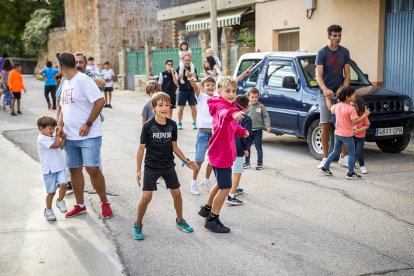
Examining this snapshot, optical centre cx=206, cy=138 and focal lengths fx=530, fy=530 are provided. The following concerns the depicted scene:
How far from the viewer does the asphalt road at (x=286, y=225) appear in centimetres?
480

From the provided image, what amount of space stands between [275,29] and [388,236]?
46.1 ft

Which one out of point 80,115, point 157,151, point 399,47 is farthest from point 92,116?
point 399,47

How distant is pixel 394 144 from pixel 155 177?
6331 mm

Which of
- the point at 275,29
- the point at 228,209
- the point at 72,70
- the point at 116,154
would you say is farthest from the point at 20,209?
the point at 275,29

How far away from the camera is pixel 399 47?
1361 centimetres

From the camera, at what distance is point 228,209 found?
660cm

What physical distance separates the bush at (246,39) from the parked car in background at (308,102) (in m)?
9.77

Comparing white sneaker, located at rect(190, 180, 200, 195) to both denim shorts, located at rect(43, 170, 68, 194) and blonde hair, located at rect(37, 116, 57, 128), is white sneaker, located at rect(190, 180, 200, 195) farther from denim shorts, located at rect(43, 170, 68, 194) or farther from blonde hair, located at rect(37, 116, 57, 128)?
blonde hair, located at rect(37, 116, 57, 128)

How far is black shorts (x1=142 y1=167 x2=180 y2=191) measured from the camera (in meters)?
5.45

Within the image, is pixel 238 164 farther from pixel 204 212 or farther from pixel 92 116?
pixel 92 116

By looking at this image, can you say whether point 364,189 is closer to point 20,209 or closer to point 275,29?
point 20,209

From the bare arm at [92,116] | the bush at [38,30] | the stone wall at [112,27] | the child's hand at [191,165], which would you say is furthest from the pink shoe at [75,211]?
the bush at [38,30]

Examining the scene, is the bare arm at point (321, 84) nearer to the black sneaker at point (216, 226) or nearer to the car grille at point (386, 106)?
the car grille at point (386, 106)

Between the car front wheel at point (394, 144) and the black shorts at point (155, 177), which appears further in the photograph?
the car front wheel at point (394, 144)
